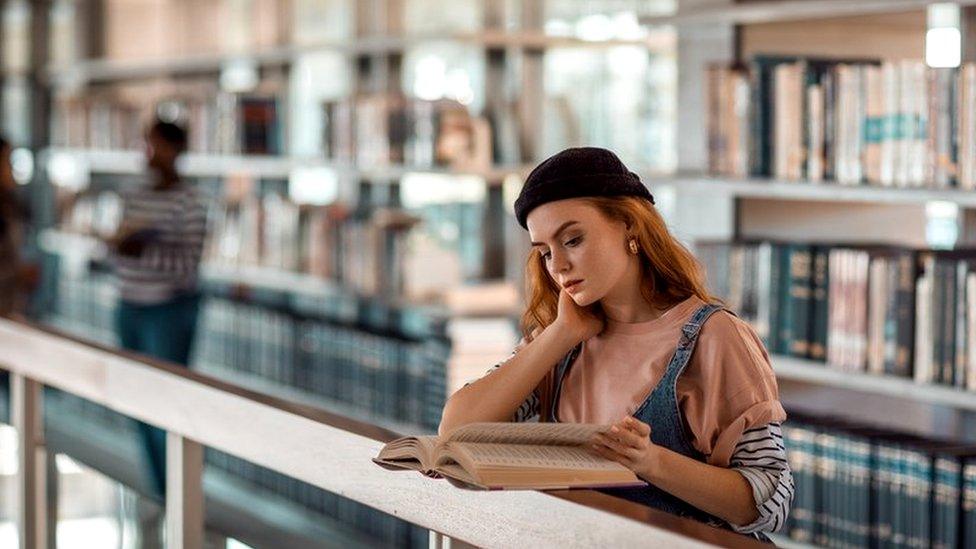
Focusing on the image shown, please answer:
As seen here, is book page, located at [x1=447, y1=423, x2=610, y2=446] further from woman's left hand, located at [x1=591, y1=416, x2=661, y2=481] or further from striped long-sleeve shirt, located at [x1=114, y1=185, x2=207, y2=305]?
striped long-sleeve shirt, located at [x1=114, y1=185, x2=207, y2=305]

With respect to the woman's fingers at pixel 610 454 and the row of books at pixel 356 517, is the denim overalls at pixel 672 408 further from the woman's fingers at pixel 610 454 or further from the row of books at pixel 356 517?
the row of books at pixel 356 517

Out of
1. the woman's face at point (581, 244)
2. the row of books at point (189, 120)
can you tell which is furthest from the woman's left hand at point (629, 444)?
the row of books at point (189, 120)

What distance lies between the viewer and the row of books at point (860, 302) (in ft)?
9.84

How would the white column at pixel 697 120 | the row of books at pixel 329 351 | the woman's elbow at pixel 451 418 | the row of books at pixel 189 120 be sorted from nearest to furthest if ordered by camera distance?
the woman's elbow at pixel 451 418, the white column at pixel 697 120, the row of books at pixel 329 351, the row of books at pixel 189 120

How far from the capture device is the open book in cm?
159

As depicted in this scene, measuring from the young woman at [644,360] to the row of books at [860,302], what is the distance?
1242mm

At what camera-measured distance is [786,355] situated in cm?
337

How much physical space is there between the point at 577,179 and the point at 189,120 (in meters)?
4.60

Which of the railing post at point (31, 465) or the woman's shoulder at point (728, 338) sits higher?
the woman's shoulder at point (728, 338)

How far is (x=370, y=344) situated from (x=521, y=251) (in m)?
0.75

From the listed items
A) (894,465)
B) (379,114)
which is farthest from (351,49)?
(894,465)

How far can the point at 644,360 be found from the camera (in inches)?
75.0

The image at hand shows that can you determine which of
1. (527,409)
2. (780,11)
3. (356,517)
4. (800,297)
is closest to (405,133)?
(780,11)

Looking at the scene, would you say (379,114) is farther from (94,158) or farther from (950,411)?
(94,158)
